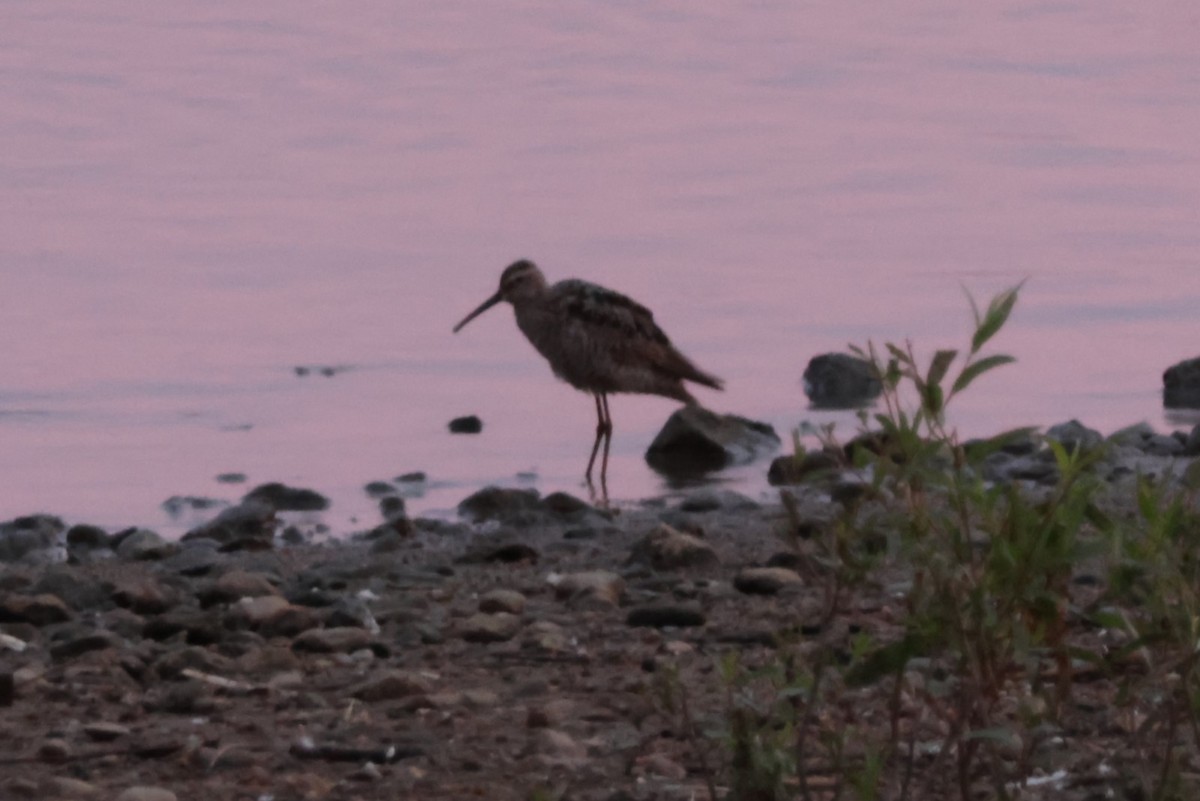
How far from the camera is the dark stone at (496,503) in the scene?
10023mm

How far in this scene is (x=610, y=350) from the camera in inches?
499

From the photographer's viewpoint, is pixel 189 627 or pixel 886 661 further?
pixel 189 627

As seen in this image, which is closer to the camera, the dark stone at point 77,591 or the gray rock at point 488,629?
the gray rock at point 488,629

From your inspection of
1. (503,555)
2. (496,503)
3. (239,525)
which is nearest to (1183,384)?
(496,503)

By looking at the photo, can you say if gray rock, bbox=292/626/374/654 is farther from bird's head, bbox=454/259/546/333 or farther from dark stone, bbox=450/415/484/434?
bird's head, bbox=454/259/546/333

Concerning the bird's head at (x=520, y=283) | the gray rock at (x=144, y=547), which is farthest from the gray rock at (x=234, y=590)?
the bird's head at (x=520, y=283)

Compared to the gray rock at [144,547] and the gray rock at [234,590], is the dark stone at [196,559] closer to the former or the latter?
the gray rock at [144,547]

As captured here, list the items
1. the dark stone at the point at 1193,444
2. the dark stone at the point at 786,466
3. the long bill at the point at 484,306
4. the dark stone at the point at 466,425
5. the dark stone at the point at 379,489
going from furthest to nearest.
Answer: the long bill at the point at 484,306 < the dark stone at the point at 466,425 < the dark stone at the point at 1193,444 < the dark stone at the point at 379,489 < the dark stone at the point at 786,466

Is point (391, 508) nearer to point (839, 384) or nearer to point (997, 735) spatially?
point (839, 384)

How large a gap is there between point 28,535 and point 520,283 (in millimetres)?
4337

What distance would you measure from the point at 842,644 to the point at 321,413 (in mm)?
6360

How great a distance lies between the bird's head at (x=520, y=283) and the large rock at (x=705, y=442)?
1.55 meters

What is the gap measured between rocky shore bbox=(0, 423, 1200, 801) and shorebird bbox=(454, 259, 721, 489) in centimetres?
317

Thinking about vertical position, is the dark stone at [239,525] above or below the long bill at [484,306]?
below
